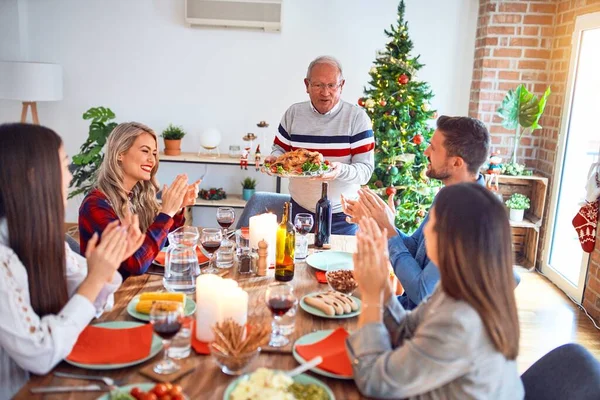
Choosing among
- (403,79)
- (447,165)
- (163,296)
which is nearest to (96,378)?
(163,296)

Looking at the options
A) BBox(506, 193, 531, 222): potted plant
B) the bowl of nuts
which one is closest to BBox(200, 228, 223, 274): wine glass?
the bowl of nuts

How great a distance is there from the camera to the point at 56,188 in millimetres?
1490

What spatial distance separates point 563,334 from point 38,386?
130 inches

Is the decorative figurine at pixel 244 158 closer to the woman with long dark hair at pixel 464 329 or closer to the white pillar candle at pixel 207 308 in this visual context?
the white pillar candle at pixel 207 308

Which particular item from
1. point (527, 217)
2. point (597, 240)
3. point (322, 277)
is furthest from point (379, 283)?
point (527, 217)

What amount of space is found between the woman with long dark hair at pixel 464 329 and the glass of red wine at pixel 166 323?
45 cm

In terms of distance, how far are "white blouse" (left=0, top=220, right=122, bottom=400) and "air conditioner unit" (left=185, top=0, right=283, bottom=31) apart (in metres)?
3.98

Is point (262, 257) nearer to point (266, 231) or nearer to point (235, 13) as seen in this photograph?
point (266, 231)

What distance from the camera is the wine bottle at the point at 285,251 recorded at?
6.84 feet

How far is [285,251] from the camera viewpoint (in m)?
2.12

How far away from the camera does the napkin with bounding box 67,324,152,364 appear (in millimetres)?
1428

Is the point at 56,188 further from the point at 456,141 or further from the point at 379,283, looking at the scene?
the point at 456,141

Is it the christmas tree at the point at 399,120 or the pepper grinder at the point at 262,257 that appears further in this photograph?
the christmas tree at the point at 399,120

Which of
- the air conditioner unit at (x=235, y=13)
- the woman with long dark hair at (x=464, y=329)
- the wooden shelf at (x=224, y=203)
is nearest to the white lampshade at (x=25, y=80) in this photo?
the air conditioner unit at (x=235, y=13)
